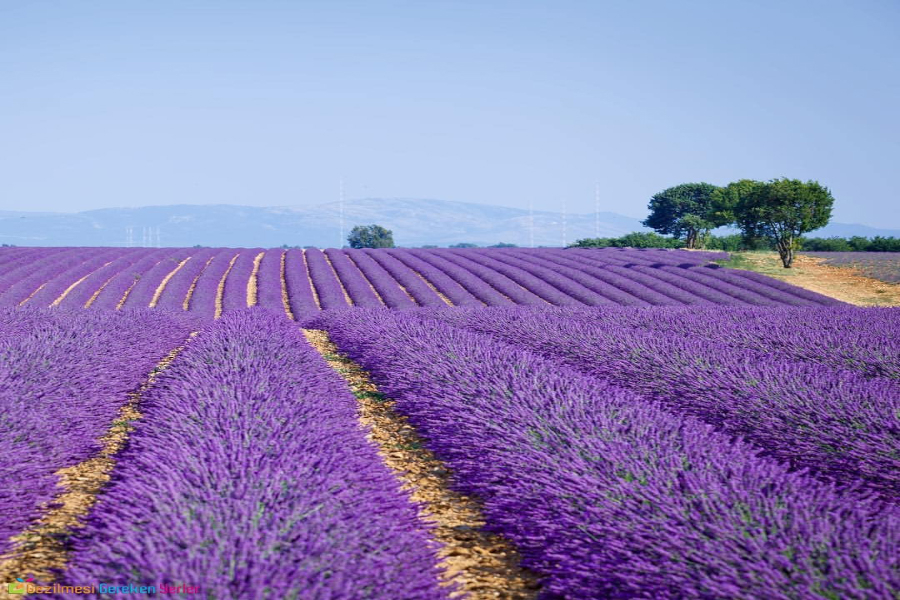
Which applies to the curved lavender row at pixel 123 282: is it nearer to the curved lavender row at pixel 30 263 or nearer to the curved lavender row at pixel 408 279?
the curved lavender row at pixel 30 263

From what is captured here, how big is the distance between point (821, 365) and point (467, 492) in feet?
16.4

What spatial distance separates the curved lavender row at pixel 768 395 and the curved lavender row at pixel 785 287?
13.4 meters

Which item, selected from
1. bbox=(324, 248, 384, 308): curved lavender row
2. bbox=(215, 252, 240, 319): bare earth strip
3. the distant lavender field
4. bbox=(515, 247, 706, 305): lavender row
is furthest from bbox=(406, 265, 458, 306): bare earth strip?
the distant lavender field

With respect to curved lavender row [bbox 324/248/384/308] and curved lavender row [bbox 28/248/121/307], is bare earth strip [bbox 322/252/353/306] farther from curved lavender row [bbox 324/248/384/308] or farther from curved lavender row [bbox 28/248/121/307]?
curved lavender row [bbox 28/248/121/307]

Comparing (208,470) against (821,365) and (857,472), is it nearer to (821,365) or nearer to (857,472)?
(857,472)

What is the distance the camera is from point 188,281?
21.9 metres

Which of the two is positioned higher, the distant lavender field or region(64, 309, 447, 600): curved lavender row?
the distant lavender field

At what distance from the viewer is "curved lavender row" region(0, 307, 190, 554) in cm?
425

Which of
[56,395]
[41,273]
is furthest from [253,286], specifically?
[56,395]

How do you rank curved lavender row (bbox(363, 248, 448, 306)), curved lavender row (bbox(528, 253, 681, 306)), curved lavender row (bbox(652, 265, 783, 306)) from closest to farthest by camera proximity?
curved lavender row (bbox(363, 248, 448, 306)) → curved lavender row (bbox(528, 253, 681, 306)) → curved lavender row (bbox(652, 265, 783, 306))

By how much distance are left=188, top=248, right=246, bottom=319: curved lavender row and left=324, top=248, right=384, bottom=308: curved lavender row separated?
373 centimetres

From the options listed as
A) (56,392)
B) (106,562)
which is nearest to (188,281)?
(56,392)

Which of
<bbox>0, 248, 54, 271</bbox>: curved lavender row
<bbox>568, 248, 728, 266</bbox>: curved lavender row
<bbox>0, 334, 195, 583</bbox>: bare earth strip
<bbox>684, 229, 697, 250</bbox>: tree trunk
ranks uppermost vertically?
<bbox>684, 229, 697, 250</bbox>: tree trunk

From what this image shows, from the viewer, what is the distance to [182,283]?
21.2m
